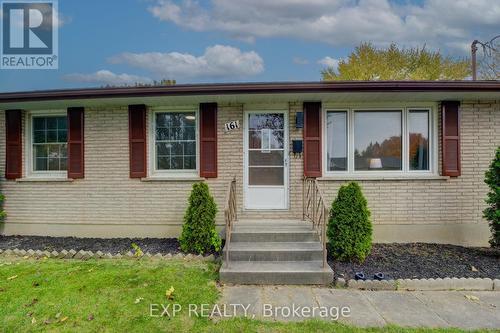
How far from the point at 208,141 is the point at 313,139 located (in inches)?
80.1

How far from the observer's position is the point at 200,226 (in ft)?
16.0

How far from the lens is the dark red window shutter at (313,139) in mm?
5680

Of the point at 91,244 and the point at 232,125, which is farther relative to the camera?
the point at 232,125

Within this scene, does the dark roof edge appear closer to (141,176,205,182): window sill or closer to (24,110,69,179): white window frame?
(24,110,69,179): white window frame

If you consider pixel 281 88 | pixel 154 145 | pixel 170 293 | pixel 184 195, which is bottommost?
pixel 170 293

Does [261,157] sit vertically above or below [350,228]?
above

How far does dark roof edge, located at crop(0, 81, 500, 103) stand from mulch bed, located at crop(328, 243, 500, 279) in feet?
9.19

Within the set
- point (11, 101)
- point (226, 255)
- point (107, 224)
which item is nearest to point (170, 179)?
point (107, 224)

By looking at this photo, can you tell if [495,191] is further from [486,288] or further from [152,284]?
[152,284]

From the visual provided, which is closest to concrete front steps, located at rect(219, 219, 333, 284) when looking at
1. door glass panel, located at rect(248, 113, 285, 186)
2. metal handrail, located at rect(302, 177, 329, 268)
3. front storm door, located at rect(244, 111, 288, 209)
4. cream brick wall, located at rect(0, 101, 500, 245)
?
metal handrail, located at rect(302, 177, 329, 268)

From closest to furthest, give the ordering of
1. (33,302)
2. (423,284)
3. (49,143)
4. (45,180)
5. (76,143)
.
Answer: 1. (33,302)
2. (423,284)
3. (76,143)
4. (45,180)
5. (49,143)

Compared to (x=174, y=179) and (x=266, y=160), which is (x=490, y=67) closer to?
(x=266, y=160)

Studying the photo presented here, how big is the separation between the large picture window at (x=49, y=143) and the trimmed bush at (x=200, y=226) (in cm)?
332

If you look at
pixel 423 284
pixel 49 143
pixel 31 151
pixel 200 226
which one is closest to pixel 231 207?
pixel 200 226
